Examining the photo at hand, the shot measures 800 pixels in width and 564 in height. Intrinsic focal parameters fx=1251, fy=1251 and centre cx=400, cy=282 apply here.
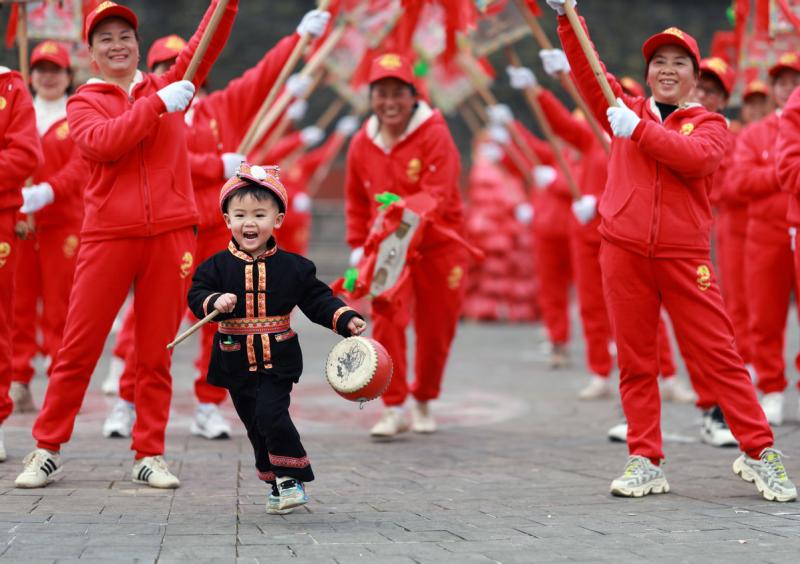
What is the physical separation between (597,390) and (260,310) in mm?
5152

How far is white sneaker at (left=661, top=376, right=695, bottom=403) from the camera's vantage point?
9180 mm

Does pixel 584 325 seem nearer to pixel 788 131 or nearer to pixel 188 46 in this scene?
pixel 788 131

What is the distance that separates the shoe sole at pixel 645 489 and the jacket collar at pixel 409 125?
2901mm

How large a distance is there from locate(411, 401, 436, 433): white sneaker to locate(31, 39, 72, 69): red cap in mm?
3136

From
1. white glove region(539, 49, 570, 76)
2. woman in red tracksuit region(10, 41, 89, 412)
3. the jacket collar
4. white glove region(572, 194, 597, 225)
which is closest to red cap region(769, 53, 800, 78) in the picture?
white glove region(539, 49, 570, 76)

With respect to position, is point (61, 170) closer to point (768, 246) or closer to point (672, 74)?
point (672, 74)

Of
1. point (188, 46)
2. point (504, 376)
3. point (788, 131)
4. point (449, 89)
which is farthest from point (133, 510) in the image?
point (449, 89)

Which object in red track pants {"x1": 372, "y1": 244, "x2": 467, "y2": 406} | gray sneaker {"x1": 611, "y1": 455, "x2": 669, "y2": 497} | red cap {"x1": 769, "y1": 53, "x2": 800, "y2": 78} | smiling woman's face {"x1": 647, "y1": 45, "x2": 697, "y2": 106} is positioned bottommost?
gray sneaker {"x1": 611, "y1": 455, "x2": 669, "y2": 497}

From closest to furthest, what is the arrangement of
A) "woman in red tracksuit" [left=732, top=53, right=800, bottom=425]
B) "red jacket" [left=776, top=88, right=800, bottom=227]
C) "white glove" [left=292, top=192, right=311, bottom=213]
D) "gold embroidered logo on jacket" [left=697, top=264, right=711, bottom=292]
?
1. "gold embroidered logo on jacket" [left=697, top=264, right=711, bottom=292]
2. "red jacket" [left=776, top=88, right=800, bottom=227]
3. "woman in red tracksuit" [left=732, top=53, right=800, bottom=425]
4. "white glove" [left=292, top=192, right=311, bottom=213]

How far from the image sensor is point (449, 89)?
41.7ft

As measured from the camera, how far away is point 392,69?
289 inches

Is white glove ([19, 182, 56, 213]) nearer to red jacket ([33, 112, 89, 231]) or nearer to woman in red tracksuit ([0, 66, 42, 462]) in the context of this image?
red jacket ([33, 112, 89, 231])

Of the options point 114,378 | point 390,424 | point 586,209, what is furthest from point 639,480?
point 114,378

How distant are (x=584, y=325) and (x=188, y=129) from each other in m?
3.63
